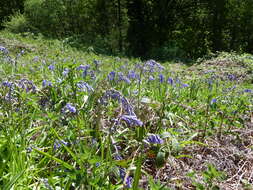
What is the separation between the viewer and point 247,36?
Result: 70.3ft

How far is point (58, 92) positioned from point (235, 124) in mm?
1723

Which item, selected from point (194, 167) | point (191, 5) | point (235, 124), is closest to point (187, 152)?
point (194, 167)

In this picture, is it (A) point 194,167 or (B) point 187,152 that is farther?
(B) point 187,152

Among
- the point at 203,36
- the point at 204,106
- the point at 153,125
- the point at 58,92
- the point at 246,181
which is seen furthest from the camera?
the point at 203,36

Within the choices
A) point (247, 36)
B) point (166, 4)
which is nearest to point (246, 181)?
point (166, 4)

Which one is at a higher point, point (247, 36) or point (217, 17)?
point (217, 17)

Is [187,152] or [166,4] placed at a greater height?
[166,4]

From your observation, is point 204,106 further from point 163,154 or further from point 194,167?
point 163,154

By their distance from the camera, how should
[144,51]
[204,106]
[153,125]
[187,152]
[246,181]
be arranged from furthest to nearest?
1. [144,51]
2. [204,106]
3. [153,125]
4. [187,152]
5. [246,181]

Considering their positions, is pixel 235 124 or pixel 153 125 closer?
pixel 153 125

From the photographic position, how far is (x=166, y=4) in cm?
1745

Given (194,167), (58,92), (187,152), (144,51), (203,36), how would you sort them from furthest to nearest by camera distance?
(203,36) < (144,51) < (58,92) < (187,152) < (194,167)

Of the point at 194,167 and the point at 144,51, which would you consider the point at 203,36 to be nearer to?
the point at 144,51

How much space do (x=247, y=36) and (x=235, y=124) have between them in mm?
22023
